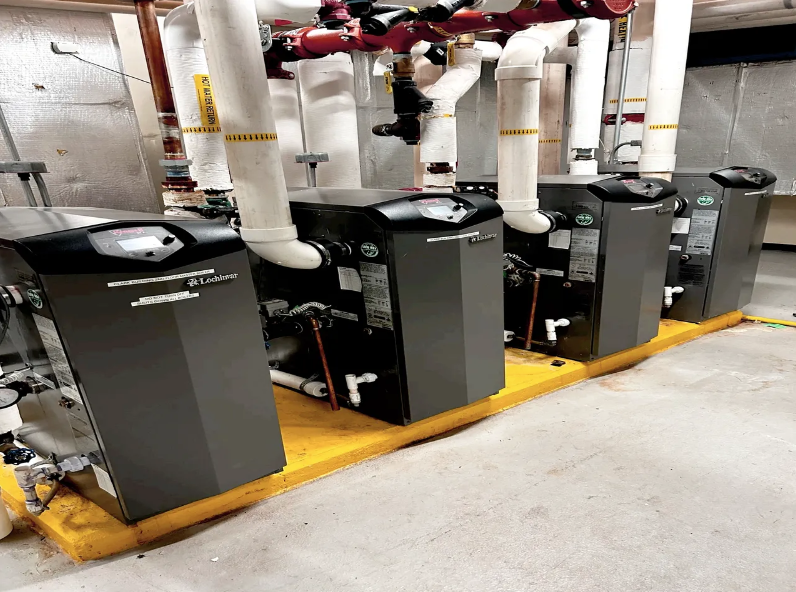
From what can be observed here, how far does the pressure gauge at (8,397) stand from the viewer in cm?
127

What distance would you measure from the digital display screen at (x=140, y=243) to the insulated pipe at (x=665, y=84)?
2550 millimetres

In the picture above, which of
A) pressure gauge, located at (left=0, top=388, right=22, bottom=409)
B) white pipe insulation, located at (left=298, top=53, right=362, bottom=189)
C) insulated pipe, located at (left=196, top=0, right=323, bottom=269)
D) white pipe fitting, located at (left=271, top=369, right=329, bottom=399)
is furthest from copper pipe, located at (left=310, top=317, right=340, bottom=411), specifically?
white pipe insulation, located at (left=298, top=53, right=362, bottom=189)

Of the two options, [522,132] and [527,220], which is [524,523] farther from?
[522,132]

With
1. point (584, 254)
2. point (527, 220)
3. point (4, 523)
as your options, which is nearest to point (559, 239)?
point (584, 254)

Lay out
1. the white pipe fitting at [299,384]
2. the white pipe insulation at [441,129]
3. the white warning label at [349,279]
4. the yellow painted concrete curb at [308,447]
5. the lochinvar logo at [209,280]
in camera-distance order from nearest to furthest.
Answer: the lochinvar logo at [209,280], the yellow painted concrete curb at [308,447], the white warning label at [349,279], the white pipe fitting at [299,384], the white pipe insulation at [441,129]


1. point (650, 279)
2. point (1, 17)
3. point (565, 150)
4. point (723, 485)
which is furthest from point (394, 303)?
point (565, 150)

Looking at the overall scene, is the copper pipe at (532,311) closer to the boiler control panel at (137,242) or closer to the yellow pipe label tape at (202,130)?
the yellow pipe label tape at (202,130)

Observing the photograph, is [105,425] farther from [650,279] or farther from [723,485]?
[650,279]

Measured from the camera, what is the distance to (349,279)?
71.7 inches

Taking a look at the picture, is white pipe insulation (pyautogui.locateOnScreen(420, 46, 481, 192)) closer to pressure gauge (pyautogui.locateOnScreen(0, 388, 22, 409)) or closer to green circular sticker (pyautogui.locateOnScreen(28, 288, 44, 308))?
green circular sticker (pyautogui.locateOnScreen(28, 288, 44, 308))

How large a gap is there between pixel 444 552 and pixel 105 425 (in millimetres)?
947

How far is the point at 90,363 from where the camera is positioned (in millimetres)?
1212

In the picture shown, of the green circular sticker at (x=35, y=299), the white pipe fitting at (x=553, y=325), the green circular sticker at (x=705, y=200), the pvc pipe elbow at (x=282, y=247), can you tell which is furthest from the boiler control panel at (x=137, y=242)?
the green circular sticker at (x=705, y=200)

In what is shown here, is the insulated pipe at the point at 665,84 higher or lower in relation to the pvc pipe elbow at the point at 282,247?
higher
